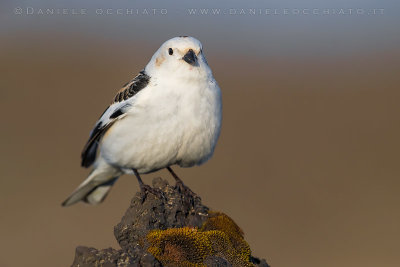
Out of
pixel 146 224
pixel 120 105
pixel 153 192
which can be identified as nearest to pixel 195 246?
pixel 146 224

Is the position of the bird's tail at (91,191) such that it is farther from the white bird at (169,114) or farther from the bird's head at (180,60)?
the bird's head at (180,60)

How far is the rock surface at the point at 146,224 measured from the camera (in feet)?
14.2

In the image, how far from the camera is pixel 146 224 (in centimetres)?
508

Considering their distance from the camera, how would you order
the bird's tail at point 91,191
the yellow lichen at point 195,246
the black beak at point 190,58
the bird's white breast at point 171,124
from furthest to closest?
the bird's tail at point 91,191 < the black beak at point 190,58 < the bird's white breast at point 171,124 < the yellow lichen at point 195,246

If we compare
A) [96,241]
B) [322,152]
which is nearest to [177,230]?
[96,241]

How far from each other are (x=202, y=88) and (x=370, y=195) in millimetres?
8768

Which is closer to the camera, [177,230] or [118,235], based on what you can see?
[177,230]

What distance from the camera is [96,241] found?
11609 millimetres

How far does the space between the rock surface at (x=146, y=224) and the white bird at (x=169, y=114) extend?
0.37 m

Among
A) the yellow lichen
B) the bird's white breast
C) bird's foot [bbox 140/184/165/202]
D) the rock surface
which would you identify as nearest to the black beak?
the bird's white breast

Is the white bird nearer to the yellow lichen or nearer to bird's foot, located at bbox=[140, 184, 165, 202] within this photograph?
bird's foot, located at bbox=[140, 184, 165, 202]

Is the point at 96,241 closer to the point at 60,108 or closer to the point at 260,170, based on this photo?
the point at 260,170

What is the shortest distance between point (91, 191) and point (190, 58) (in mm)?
2348

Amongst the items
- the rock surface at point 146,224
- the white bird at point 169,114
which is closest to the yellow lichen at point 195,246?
the rock surface at point 146,224
